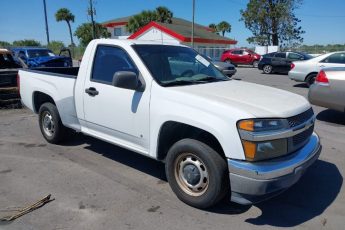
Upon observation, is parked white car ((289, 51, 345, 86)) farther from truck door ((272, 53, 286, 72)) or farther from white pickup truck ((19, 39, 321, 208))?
white pickup truck ((19, 39, 321, 208))

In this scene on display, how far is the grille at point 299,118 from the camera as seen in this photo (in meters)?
3.53

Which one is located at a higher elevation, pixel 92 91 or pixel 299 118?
pixel 92 91

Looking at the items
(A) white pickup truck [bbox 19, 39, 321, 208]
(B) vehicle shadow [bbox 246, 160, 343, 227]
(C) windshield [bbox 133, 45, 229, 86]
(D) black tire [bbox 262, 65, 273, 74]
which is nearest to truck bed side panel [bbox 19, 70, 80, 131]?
(A) white pickup truck [bbox 19, 39, 321, 208]

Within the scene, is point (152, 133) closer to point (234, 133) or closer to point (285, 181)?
point (234, 133)

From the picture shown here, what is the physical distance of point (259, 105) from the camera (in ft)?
11.8

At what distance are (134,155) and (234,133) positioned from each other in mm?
2583

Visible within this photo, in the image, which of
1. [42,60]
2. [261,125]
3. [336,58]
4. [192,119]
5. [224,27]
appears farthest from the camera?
[224,27]

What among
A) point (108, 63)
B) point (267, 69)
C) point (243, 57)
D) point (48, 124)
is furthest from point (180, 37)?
point (108, 63)

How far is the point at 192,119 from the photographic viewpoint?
359cm

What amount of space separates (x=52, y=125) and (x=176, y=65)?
2695 mm

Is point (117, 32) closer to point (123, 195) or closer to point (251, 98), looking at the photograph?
point (123, 195)

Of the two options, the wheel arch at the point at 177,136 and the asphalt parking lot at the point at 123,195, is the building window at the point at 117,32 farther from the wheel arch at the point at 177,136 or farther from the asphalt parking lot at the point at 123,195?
the wheel arch at the point at 177,136

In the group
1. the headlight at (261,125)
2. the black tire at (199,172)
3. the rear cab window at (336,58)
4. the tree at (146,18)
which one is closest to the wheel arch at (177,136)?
the black tire at (199,172)

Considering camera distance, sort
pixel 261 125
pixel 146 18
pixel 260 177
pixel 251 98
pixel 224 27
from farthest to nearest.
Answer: pixel 224 27 → pixel 146 18 → pixel 251 98 → pixel 261 125 → pixel 260 177
